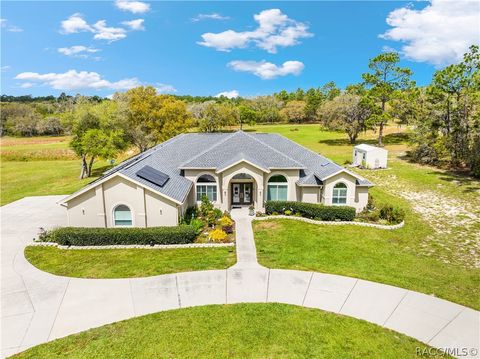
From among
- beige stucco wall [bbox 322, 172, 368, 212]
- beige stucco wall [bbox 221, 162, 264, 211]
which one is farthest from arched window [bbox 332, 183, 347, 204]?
beige stucco wall [bbox 221, 162, 264, 211]

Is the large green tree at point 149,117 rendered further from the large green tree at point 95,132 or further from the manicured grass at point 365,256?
the manicured grass at point 365,256

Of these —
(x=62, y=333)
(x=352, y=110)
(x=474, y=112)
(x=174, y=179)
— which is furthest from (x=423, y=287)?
(x=352, y=110)

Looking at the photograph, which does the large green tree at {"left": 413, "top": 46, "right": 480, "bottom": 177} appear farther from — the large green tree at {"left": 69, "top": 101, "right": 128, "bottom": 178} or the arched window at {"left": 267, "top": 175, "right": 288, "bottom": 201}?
the large green tree at {"left": 69, "top": 101, "right": 128, "bottom": 178}

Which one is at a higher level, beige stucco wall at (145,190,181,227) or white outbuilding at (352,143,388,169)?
white outbuilding at (352,143,388,169)

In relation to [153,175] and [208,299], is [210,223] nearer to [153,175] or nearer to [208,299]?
[153,175]

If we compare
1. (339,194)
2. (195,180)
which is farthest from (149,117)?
(339,194)

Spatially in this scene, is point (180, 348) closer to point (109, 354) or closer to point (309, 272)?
point (109, 354)
